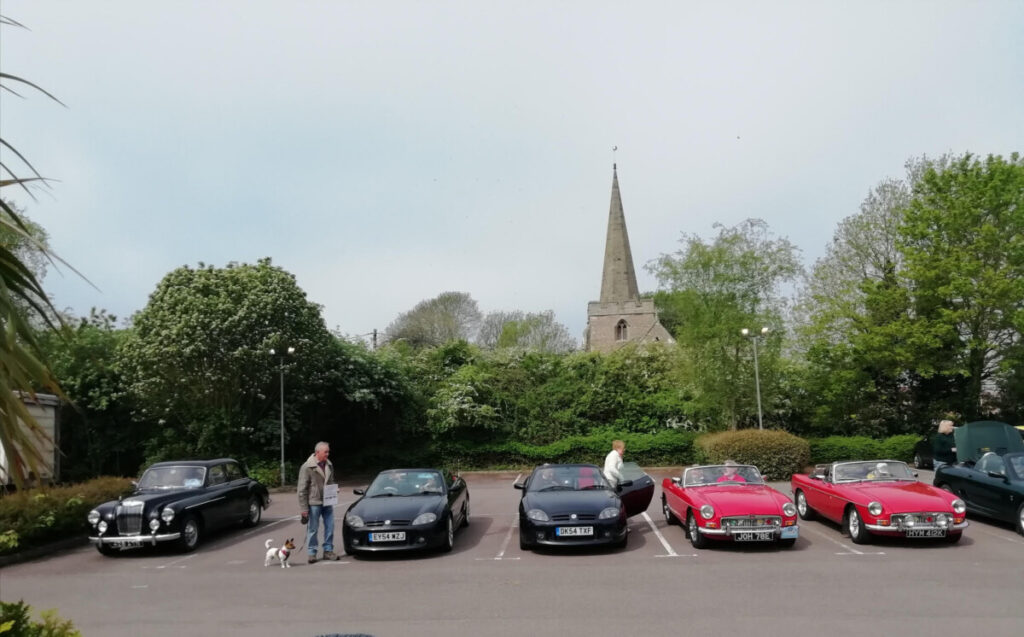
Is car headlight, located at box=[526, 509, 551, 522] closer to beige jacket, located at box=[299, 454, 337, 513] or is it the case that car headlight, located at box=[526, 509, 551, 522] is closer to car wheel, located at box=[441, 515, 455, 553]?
car wheel, located at box=[441, 515, 455, 553]

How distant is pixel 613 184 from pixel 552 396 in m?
34.9

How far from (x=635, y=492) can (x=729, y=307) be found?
16.3m

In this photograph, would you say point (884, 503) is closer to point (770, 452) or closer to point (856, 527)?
point (856, 527)

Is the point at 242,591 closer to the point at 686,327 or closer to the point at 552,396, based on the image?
the point at 686,327

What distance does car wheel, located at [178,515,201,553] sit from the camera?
39.2ft

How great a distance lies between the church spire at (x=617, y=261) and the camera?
62.7 meters

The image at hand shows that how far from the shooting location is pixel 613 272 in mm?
63000

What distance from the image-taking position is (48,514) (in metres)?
12.9

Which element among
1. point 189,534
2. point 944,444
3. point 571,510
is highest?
point 944,444

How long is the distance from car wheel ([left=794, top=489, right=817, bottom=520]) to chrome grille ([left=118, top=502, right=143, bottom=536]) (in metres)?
11.9

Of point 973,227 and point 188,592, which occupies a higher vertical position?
point 973,227

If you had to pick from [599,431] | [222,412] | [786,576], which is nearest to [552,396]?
[599,431]

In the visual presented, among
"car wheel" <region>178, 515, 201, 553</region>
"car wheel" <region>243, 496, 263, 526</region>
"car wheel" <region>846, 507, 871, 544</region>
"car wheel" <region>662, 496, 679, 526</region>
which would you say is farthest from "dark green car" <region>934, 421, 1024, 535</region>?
"car wheel" <region>243, 496, 263, 526</region>

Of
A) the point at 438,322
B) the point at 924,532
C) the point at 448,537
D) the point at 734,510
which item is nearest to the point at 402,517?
the point at 448,537
